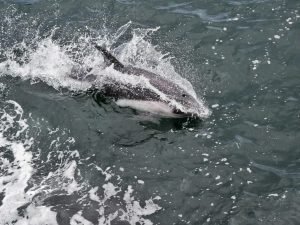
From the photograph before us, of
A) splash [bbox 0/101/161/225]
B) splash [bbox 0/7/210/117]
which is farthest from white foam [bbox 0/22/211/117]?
splash [bbox 0/101/161/225]

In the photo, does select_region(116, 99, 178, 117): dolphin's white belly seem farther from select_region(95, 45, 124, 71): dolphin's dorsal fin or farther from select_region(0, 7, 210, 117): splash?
select_region(95, 45, 124, 71): dolphin's dorsal fin

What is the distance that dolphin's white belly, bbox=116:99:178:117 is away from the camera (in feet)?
44.6

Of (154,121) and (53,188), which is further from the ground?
(154,121)

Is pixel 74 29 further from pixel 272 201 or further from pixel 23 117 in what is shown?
pixel 272 201

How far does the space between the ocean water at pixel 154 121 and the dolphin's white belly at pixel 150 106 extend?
0.19m

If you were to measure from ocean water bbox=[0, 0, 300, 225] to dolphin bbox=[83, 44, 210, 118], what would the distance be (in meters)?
0.19

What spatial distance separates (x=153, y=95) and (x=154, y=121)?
2.49 ft

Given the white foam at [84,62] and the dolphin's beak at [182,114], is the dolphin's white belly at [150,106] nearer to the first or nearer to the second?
the dolphin's beak at [182,114]

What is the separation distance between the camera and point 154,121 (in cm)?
1385

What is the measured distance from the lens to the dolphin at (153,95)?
13.4m

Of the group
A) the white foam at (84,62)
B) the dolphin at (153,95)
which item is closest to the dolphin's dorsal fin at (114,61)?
the dolphin at (153,95)

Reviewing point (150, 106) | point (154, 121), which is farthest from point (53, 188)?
point (150, 106)

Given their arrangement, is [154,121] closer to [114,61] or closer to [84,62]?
[114,61]

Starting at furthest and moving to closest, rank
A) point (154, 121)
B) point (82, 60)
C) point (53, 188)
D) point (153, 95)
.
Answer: point (82, 60) < point (154, 121) < point (153, 95) < point (53, 188)
